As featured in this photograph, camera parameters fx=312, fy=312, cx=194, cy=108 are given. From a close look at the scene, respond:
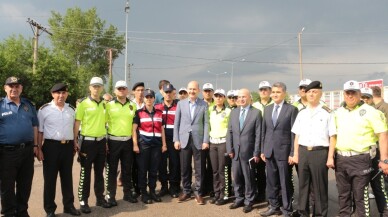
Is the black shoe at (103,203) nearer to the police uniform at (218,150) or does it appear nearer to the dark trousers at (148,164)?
the dark trousers at (148,164)

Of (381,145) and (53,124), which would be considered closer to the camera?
(381,145)

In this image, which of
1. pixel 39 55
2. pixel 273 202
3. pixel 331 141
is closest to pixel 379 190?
pixel 331 141

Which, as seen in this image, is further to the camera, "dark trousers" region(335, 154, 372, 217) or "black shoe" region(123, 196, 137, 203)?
"black shoe" region(123, 196, 137, 203)

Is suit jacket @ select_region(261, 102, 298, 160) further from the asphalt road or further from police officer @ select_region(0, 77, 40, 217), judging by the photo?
police officer @ select_region(0, 77, 40, 217)

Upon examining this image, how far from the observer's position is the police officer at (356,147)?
4340 mm

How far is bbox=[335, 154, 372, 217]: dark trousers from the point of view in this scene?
14.3 ft

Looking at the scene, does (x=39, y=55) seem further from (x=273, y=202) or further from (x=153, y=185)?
(x=273, y=202)

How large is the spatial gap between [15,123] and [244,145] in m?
3.71

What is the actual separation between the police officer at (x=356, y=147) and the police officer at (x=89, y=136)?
3811mm

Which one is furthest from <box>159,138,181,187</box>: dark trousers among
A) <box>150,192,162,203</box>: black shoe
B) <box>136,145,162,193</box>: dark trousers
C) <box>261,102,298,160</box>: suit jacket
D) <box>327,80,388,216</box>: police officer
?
<box>327,80,388,216</box>: police officer

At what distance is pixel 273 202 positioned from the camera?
5.25 metres

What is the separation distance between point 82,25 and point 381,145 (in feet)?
154

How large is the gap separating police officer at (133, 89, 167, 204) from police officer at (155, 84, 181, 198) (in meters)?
0.36

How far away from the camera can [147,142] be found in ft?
20.0
